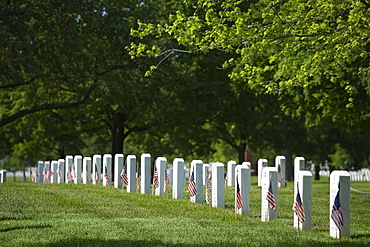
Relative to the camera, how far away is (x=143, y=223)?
13547 millimetres

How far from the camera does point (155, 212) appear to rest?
15844 mm

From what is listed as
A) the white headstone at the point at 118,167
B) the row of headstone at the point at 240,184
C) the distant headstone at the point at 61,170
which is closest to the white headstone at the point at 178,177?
the row of headstone at the point at 240,184

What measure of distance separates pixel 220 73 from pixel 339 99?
503 inches

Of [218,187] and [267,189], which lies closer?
[267,189]

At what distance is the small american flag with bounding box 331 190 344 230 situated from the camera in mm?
12304

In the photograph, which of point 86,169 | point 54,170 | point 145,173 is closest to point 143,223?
point 145,173

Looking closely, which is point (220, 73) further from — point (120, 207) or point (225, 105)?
point (120, 207)

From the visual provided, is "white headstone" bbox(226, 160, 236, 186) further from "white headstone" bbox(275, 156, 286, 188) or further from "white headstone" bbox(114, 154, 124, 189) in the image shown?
"white headstone" bbox(114, 154, 124, 189)

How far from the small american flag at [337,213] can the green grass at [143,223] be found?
29cm

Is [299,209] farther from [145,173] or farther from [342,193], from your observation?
[145,173]

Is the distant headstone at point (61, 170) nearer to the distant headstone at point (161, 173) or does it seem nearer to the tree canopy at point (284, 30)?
the distant headstone at point (161, 173)

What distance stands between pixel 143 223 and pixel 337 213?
3.60 m

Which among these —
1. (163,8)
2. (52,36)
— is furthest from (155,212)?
(163,8)

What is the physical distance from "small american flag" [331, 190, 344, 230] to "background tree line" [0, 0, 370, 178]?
22.0 feet
